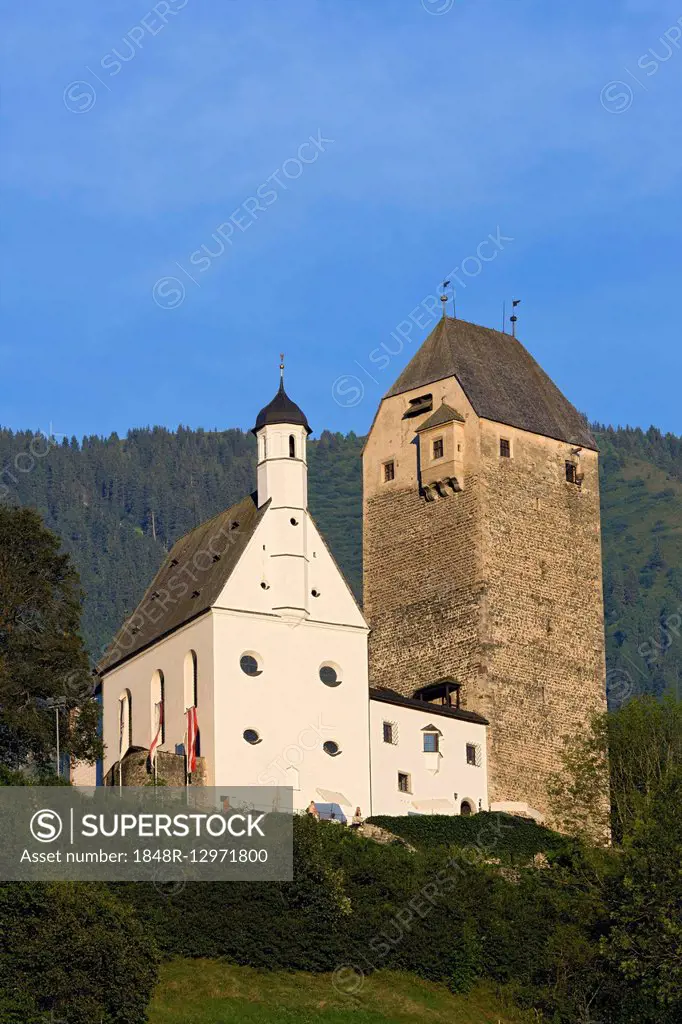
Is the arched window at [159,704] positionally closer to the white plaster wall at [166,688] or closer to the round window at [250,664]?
the white plaster wall at [166,688]

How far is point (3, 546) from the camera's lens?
232ft

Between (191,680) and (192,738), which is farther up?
(191,680)

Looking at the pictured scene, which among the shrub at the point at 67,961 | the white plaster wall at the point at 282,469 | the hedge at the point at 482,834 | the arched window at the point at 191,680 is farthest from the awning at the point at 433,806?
the shrub at the point at 67,961

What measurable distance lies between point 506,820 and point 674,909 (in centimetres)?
1671

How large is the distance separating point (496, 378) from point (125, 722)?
21098mm

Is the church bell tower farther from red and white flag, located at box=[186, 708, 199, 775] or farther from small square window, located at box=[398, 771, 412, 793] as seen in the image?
small square window, located at box=[398, 771, 412, 793]

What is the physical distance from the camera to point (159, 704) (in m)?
75.6

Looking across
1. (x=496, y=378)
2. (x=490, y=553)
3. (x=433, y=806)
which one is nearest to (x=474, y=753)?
(x=433, y=806)

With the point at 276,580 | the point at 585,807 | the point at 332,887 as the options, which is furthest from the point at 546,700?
the point at 332,887

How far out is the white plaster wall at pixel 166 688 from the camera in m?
71.9

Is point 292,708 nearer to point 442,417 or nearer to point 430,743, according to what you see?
point 430,743

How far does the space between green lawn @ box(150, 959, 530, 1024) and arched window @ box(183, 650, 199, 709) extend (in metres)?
14.3

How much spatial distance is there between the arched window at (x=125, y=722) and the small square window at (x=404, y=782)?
1019 cm

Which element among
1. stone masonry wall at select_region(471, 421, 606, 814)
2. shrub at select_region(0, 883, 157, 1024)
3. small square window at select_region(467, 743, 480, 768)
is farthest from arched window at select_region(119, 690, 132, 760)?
shrub at select_region(0, 883, 157, 1024)
